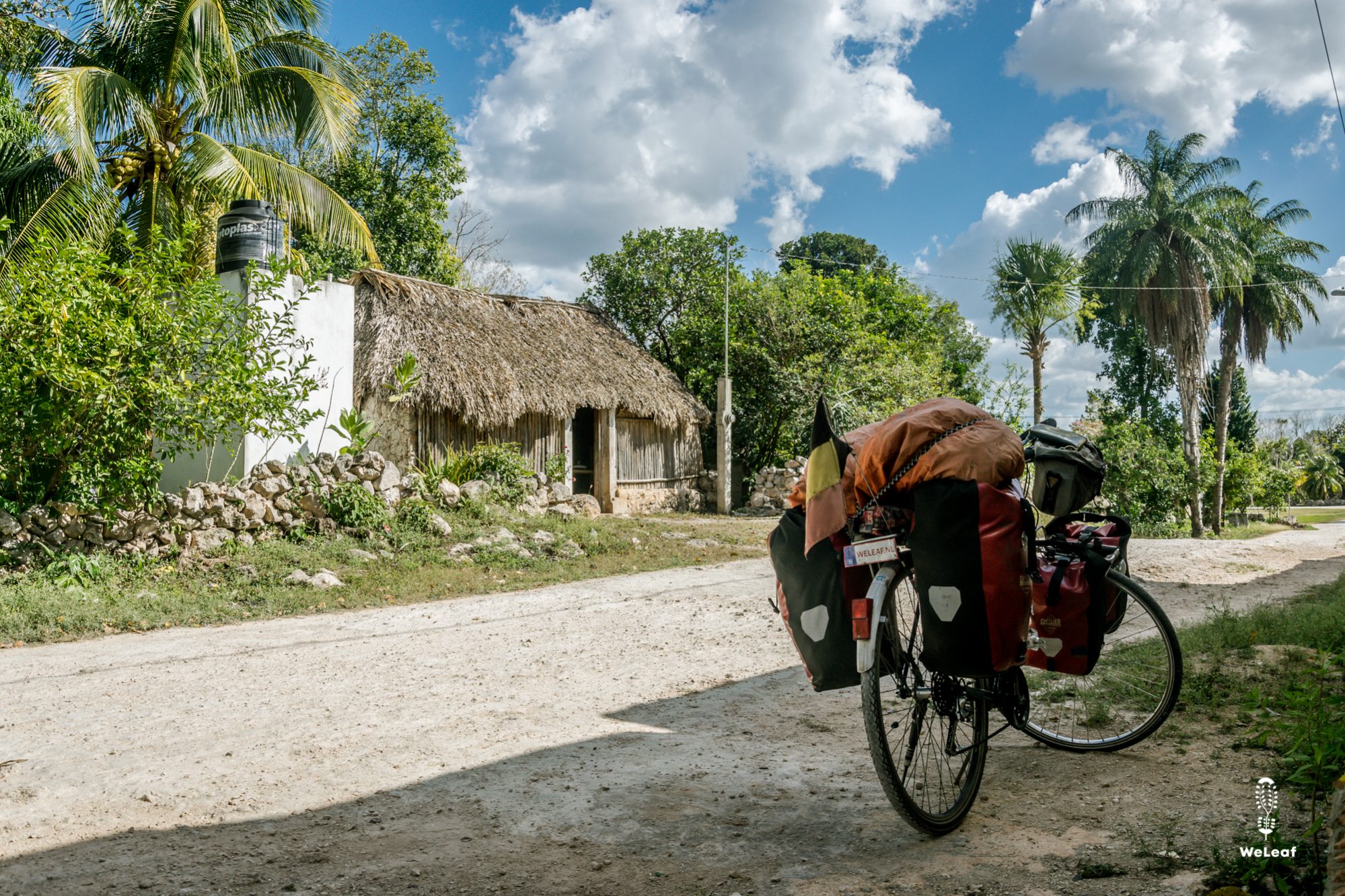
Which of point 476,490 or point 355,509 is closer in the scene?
point 355,509

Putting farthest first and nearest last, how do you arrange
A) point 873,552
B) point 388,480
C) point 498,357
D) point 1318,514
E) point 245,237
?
point 1318,514 → point 498,357 → point 388,480 → point 245,237 → point 873,552

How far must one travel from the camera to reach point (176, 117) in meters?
13.8

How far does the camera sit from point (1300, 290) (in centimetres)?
3036

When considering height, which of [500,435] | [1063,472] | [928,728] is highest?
[500,435]

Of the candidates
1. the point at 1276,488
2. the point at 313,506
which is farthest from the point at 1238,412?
the point at 313,506

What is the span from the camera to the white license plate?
3.06 meters

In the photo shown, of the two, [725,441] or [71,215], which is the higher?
[71,215]

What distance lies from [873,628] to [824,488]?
→ 49cm

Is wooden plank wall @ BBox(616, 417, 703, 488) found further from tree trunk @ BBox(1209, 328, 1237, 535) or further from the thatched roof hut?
tree trunk @ BBox(1209, 328, 1237, 535)

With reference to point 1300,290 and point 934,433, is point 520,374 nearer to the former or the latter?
point 934,433

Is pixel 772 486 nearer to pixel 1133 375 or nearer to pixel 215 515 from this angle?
pixel 215 515

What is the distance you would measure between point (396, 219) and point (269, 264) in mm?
12688

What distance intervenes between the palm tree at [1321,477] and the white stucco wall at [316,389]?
42.5 m

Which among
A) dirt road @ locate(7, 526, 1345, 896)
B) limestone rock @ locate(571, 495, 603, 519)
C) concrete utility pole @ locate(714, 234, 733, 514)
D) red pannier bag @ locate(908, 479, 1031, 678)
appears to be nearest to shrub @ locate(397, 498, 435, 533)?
limestone rock @ locate(571, 495, 603, 519)
